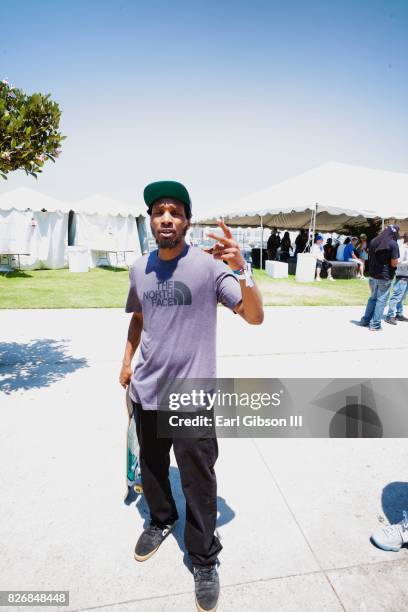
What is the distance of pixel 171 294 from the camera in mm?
1766

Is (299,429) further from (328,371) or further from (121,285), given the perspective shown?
(121,285)

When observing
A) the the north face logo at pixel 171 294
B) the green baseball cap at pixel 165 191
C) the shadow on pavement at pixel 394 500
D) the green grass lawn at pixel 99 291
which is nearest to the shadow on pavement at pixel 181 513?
the shadow on pavement at pixel 394 500

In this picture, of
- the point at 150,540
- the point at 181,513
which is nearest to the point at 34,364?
the point at 181,513

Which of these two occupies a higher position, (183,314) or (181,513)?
(183,314)

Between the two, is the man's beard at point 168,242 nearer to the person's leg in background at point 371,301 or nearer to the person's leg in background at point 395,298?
the person's leg in background at point 371,301

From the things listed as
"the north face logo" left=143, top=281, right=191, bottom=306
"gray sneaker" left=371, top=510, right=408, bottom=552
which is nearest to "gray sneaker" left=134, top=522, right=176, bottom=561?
"gray sneaker" left=371, top=510, right=408, bottom=552

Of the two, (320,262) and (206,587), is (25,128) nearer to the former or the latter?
(206,587)

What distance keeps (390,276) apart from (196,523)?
19.6ft

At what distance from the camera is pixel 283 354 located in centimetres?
542

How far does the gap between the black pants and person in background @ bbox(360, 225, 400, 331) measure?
18.9ft

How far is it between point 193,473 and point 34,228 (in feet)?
54.4

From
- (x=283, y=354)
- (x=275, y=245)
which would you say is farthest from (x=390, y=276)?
(x=275, y=245)

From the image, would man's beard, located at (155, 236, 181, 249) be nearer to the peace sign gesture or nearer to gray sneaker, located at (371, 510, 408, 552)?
the peace sign gesture

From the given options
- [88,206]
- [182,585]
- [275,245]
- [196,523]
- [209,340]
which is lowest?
[182,585]
